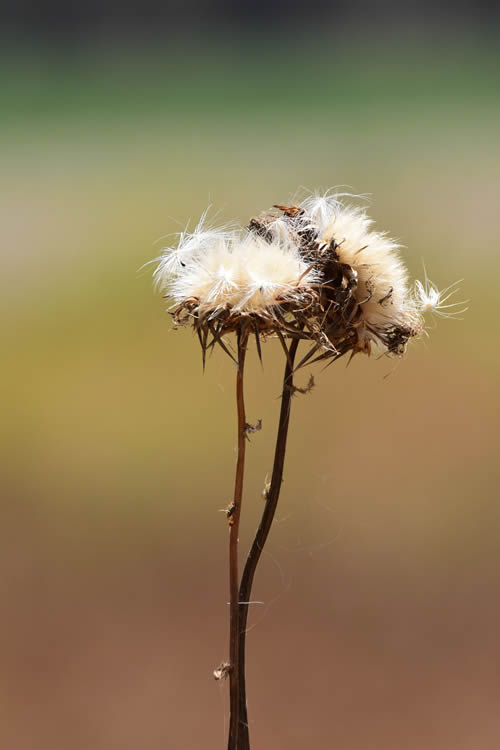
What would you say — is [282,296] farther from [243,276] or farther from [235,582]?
[235,582]

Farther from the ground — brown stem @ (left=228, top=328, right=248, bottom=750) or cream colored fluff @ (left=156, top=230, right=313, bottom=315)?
cream colored fluff @ (left=156, top=230, right=313, bottom=315)

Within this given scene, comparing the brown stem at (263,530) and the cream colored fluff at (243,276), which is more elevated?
the cream colored fluff at (243,276)

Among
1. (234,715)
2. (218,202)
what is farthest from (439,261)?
(234,715)

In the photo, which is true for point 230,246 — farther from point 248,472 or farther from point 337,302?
point 248,472

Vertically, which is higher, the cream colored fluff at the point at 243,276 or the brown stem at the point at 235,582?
the cream colored fluff at the point at 243,276

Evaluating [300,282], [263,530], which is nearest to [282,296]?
[300,282]

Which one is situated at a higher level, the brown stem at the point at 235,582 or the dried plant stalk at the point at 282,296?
the dried plant stalk at the point at 282,296

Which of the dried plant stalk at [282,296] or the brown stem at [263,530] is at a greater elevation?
the dried plant stalk at [282,296]

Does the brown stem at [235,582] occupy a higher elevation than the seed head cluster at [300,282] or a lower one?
lower
